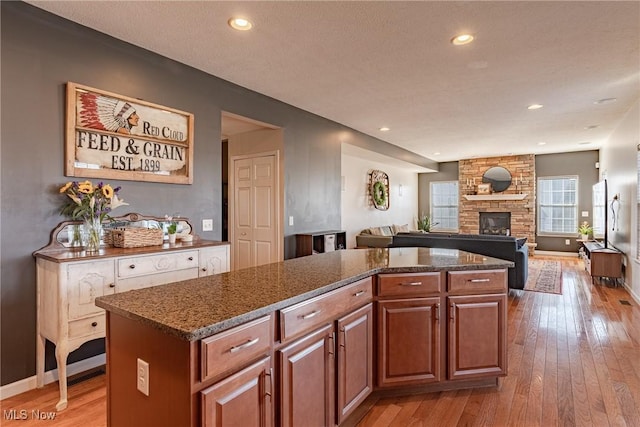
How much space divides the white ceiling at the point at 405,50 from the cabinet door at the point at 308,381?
215cm

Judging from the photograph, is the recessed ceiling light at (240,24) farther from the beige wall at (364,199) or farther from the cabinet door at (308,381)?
the beige wall at (364,199)

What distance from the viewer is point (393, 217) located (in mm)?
9578

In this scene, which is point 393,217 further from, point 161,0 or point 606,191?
point 161,0

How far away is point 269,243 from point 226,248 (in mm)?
1586

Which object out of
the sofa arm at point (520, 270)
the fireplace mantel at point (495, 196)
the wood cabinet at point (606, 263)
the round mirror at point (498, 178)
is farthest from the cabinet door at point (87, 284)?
the round mirror at point (498, 178)

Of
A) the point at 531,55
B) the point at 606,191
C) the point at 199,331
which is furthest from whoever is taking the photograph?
the point at 606,191

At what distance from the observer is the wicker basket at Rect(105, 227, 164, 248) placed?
267cm

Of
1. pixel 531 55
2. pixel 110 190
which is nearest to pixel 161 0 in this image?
pixel 110 190

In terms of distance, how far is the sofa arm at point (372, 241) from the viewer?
709 cm

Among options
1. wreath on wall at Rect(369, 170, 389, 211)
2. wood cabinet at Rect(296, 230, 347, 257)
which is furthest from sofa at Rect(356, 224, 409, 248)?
wood cabinet at Rect(296, 230, 347, 257)

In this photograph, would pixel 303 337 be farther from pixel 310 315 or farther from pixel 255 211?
pixel 255 211

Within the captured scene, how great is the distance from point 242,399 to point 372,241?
6108mm

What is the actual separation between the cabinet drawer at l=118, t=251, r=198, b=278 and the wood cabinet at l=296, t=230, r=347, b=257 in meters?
1.93

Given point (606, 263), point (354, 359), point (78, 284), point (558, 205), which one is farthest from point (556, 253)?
point (78, 284)
